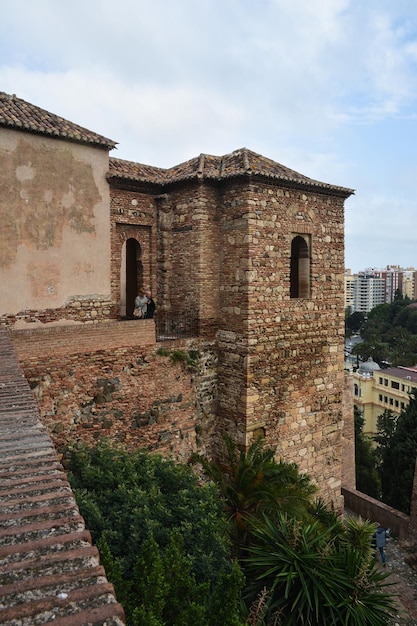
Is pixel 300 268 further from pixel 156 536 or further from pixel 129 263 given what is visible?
pixel 156 536

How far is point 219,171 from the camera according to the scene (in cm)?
1041

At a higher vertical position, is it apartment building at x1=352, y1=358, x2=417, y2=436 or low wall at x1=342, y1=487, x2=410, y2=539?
low wall at x1=342, y1=487, x2=410, y2=539

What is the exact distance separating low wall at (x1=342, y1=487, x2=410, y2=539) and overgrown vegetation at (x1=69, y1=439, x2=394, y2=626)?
14.0 feet

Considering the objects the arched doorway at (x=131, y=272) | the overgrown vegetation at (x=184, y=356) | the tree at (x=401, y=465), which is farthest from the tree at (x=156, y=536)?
the tree at (x=401, y=465)

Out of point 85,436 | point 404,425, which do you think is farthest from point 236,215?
point 404,425

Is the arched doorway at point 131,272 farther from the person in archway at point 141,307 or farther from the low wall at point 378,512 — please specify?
the low wall at point 378,512

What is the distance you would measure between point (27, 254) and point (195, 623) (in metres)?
7.27

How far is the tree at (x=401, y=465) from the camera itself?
61.9ft

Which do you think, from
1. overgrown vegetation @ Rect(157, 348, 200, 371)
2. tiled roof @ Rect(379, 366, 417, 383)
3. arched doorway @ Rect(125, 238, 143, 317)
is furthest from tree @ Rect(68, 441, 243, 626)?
tiled roof @ Rect(379, 366, 417, 383)

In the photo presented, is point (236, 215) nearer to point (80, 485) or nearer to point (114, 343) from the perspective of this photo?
point (114, 343)

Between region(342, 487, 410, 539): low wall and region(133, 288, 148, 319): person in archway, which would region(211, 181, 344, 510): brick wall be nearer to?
region(133, 288, 148, 319): person in archway

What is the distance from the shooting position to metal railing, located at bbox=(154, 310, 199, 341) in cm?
1041

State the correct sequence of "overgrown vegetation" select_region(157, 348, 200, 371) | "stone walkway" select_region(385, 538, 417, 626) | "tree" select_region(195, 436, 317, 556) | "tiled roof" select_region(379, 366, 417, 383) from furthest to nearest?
"tiled roof" select_region(379, 366, 417, 383) → "overgrown vegetation" select_region(157, 348, 200, 371) → "stone walkway" select_region(385, 538, 417, 626) → "tree" select_region(195, 436, 317, 556)

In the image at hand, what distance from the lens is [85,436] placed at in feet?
27.8
